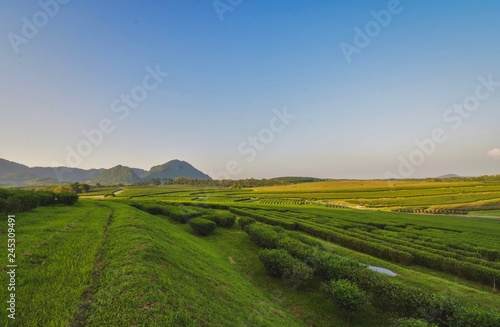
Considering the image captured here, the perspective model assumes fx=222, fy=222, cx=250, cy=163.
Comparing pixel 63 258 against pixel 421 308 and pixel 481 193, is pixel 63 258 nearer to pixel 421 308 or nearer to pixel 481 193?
pixel 421 308

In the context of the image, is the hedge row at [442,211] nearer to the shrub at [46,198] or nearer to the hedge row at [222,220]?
the hedge row at [222,220]

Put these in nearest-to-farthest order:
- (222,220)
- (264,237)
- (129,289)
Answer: (129,289) → (264,237) → (222,220)

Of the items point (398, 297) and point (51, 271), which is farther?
point (398, 297)

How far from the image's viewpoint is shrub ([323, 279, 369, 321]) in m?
11.0

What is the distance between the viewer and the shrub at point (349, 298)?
10992mm

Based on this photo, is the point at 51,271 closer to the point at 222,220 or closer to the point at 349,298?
the point at 349,298

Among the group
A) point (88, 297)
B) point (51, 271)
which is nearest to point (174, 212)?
point (51, 271)

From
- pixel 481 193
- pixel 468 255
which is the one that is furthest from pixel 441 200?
pixel 468 255

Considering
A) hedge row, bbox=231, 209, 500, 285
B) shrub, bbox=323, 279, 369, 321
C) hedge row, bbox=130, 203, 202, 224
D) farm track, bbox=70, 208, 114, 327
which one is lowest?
hedge row, bbox=231, 209, 500, 285

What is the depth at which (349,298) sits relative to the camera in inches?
434

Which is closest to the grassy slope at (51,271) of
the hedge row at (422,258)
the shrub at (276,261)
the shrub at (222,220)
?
the shrub at (276,261)

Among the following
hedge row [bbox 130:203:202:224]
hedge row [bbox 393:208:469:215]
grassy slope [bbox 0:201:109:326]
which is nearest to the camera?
grassy slope [bbox 0:201:109:326]

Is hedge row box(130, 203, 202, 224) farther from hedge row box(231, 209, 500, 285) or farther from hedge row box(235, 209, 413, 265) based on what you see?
hedge row box(231, 209, 500, 285)
